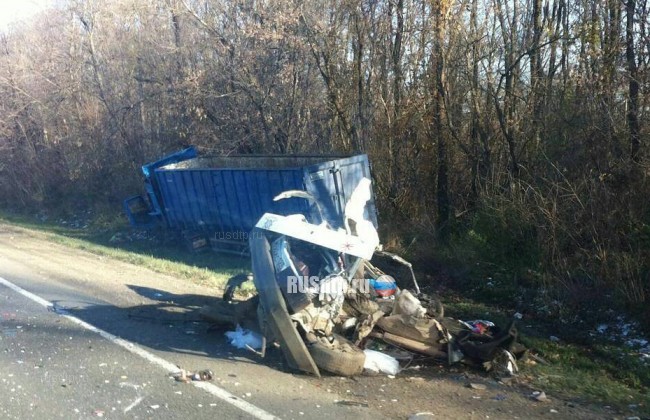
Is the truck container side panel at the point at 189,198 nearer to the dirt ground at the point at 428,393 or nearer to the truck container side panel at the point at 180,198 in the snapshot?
the truck container side panel at the point at 180,198

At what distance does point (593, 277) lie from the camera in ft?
27.7

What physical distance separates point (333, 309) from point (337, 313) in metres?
0.16

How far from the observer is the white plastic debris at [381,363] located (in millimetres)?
5949

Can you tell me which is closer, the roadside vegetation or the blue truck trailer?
the roadside vegetation

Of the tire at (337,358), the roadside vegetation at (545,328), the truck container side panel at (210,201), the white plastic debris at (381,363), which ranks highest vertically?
the truck container side panel at (210,201)

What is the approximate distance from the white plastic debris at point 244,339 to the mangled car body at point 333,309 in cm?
33

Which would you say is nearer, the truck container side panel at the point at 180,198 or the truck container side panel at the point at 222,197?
the truck container side panel at the point at 222,197

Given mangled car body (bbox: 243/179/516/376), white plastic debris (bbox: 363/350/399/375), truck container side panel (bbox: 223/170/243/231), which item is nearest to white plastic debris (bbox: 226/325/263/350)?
mangled car body (bbox: 243/179/516/376)

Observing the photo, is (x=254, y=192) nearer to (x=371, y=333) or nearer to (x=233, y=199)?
(x=233, y=199)

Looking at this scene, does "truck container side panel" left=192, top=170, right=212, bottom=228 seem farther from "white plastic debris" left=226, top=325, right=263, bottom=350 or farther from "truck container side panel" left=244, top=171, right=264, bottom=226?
"white plastic debris" left=226, top=325, right=263, bottom=350

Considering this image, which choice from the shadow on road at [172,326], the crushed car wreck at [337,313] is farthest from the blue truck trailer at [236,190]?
the crushed car wreck at [337,313]

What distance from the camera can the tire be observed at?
5660 millimetres

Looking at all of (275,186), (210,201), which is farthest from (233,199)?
(275,186)

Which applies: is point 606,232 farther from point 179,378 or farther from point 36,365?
point 36,365
